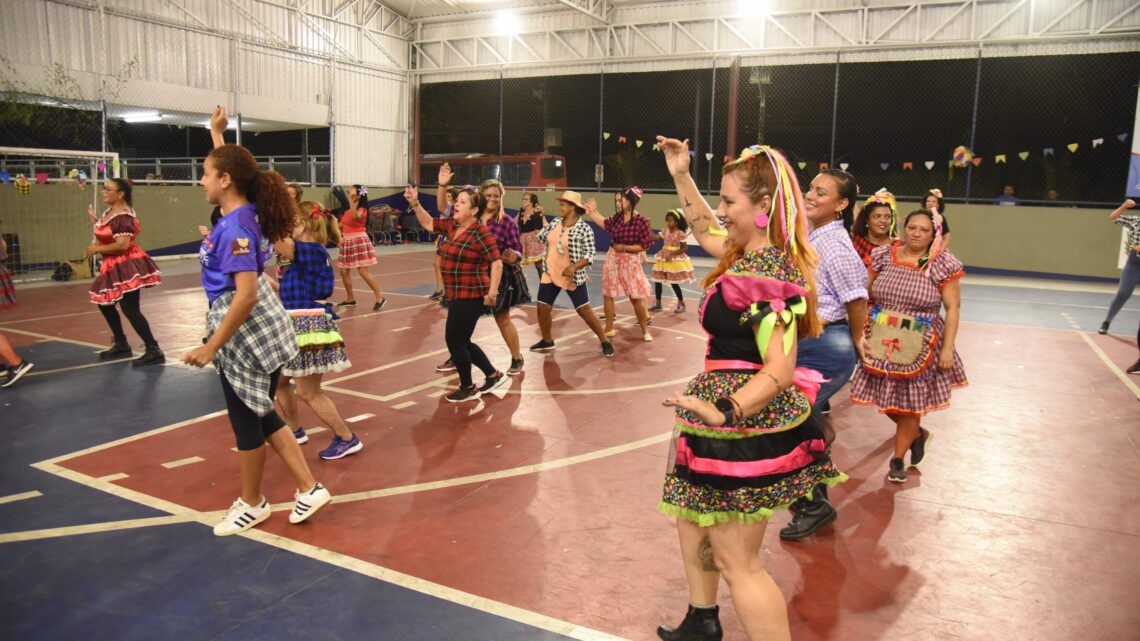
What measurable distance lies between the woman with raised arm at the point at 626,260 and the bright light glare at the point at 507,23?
15.5 meters

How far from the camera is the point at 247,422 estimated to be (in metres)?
3.88

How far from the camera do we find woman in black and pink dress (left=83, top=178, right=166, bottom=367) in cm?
727

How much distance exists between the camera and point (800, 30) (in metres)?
19.5

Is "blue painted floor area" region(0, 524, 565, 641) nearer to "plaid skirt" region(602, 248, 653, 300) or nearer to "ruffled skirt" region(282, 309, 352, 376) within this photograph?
"ruffled skirt" region(282, 309, 352, 376)

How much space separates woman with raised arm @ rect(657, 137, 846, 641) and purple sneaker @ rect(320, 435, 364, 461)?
308 cm

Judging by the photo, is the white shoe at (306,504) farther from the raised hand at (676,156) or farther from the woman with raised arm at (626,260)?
the woman with raised arm at (626,260)

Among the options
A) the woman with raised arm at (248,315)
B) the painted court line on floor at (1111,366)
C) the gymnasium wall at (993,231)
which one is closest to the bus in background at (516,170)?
the gymnasium wall at (993,231)

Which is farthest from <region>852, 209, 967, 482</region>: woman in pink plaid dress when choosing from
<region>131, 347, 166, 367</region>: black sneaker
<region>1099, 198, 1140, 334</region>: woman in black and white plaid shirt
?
<region>131, 347, 166, 367</region>: black sneaker

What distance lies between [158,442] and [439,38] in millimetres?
21083

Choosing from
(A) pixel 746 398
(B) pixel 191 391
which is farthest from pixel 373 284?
(A) pixel 746 398

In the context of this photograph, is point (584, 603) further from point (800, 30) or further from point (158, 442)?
point (800, 30)

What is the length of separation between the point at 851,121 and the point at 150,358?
677 inches

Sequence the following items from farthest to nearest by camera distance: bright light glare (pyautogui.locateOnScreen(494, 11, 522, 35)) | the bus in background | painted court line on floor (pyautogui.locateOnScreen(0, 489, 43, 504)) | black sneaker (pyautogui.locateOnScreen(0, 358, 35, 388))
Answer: bright light glare (pyautogui.locateOnScreen(494, 11, 522, 35)) < the bus in background < black sneaker (pyautogui.locateOnScreen(0, 358, 35, 388)) < painted court line on floor (pyautogui.locateOnScreen(0, 489, 43, 504))

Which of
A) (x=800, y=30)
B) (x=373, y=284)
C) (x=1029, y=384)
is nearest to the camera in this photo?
(x=1029, y=384)
